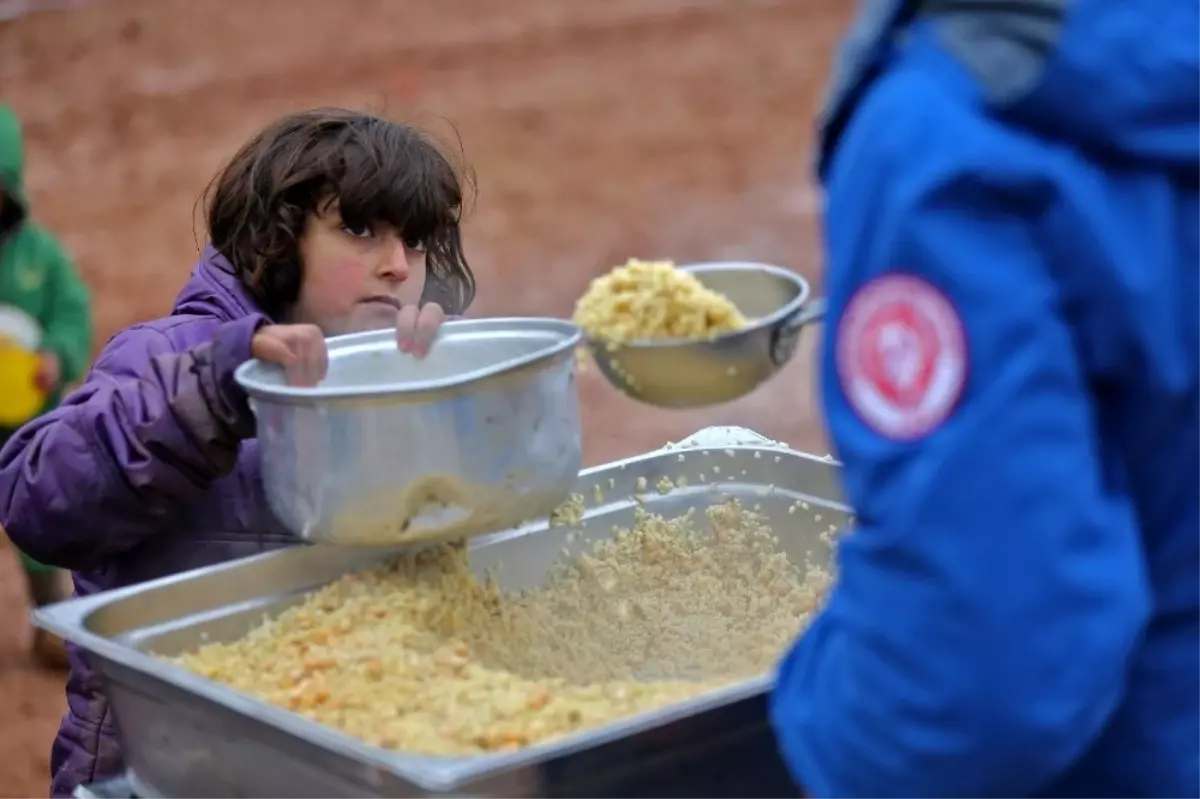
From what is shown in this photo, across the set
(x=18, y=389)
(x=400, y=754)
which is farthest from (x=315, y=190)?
(x=18, y=389)

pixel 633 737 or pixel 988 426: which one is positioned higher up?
pixel 988 426

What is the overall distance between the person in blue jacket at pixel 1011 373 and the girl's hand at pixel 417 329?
2.73 feet

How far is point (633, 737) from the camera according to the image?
1204 millimetres

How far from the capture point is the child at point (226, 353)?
171 centimetres

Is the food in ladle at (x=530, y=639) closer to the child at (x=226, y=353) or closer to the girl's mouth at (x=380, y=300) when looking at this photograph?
the child at (x=226, y=353)

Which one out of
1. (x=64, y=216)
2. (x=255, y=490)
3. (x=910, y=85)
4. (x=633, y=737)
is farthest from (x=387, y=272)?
(x=64, y=216)

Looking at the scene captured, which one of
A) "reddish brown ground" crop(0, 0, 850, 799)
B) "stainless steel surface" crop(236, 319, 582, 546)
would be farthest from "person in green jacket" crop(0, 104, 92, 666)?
"stainless steel surface" crop(236, 319, 582, 546)

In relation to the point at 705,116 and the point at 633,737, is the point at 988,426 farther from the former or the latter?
the point at 705,116

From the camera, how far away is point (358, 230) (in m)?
2.01

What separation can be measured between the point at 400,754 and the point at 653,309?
779mm

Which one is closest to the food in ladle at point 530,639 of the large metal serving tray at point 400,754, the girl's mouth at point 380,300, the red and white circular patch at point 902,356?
the large metal serving tray at point 400,754

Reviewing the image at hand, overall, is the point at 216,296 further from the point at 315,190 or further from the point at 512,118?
the point at 512,118

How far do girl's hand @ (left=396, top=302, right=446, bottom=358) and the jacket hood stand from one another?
328 millimetres

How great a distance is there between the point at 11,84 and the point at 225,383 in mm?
10850
